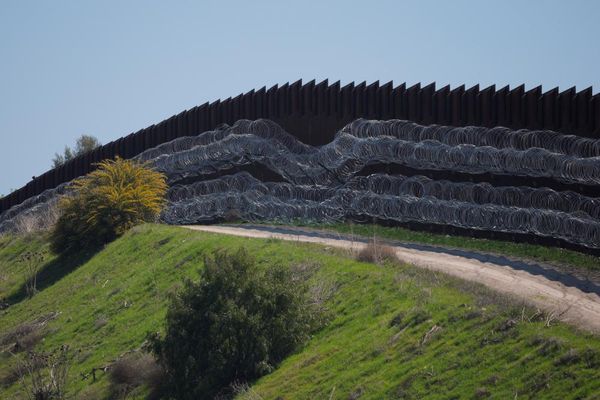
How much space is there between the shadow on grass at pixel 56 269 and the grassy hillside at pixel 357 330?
2.34ft

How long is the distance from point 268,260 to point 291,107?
46.1ft

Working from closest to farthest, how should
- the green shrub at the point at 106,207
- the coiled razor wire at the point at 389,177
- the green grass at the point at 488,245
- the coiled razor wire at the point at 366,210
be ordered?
the green grass at the point at 488,245 < the coiled razor wire at the point at 366,210 < the coiled razor wire at the point at 389,177 < the green shrub at the point at 106,207

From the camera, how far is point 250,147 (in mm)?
40594

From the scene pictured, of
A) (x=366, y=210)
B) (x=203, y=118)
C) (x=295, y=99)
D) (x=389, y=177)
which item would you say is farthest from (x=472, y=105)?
(x=203, y=118)

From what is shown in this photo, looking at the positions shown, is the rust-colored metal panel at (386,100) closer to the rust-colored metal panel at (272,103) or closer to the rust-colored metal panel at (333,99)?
the rust-colored metal panel at (333,99)

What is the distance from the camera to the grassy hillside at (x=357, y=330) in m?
18.3

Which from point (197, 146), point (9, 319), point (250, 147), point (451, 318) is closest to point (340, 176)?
point (250, 147)

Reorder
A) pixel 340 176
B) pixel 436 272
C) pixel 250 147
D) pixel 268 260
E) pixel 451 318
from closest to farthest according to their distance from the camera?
pixel 451 318, pixel 436 272, pixel 268 260, pixel 340 176, pixel 250 147

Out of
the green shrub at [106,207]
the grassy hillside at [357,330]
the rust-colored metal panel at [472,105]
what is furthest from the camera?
the green shrub at [106,207]

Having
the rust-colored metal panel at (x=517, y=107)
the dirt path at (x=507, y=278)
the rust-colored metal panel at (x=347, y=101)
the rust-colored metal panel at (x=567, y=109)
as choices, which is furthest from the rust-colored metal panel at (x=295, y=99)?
the rust-colored metal panel at (x=567, y=109)

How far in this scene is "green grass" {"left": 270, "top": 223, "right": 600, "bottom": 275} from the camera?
29.3 m

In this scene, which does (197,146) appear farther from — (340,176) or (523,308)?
(523,308)

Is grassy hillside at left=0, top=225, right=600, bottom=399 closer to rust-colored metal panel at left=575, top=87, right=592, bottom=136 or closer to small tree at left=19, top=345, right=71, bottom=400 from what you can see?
small tree at left=19, top=345, right=71, bottom=400

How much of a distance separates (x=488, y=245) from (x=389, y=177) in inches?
178
